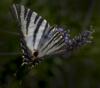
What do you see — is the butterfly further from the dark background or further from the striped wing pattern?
the dark background

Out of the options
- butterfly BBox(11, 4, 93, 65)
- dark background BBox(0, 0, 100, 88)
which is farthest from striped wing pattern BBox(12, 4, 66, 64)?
dark background BBox(0, 0, 100, 88)

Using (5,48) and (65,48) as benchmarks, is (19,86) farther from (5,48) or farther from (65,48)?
(5,48)

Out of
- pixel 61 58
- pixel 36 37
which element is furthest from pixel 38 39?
pixel 61 58

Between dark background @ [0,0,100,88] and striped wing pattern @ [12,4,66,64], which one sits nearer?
striped wing pattern @ [12,4,66,64]

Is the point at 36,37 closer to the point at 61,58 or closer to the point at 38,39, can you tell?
the point at 38,39

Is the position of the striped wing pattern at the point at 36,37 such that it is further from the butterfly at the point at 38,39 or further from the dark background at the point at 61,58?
the dark background at the point at 61,58
